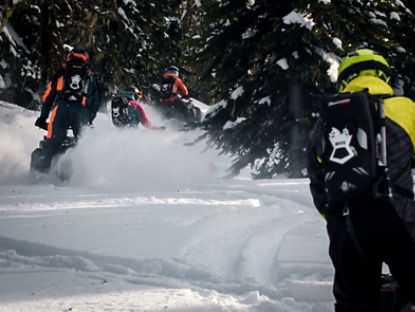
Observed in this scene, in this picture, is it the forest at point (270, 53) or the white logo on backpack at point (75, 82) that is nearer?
the forest at point (270, 53)

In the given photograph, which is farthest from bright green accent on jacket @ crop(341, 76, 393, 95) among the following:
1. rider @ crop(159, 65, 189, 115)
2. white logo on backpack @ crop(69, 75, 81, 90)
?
rider @ crop(159, 65, 189, 115)

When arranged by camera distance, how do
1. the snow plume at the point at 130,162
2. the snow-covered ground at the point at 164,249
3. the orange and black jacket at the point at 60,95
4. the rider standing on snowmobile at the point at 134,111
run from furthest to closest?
the rider standing on snowmobile at the point at 134,111
the orange and black jacket at the point at 60,95
the snow plume at the point at 130,162
the snow-covered ground at the point at 164,249

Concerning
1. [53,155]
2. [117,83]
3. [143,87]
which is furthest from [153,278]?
[143,87]

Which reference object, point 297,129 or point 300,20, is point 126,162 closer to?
point 297,129

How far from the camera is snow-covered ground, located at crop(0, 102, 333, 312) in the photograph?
2676 millimetres

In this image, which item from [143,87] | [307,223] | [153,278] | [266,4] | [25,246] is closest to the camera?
[153,278]

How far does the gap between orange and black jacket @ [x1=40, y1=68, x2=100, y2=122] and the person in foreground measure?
21.5ft

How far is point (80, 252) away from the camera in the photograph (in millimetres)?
3441

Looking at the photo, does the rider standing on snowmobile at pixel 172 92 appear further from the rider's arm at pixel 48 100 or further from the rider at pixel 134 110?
the rider's arm at pixel 48 100

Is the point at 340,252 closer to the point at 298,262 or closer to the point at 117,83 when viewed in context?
the point at 298,262

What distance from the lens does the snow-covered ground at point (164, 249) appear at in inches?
105

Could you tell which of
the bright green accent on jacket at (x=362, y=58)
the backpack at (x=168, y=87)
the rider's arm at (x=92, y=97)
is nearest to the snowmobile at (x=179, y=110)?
the backpack at (x=168, y=87)

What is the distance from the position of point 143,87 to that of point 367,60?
50.6 feet

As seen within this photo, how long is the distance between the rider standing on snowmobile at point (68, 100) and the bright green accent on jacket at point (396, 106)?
6.55 meters
